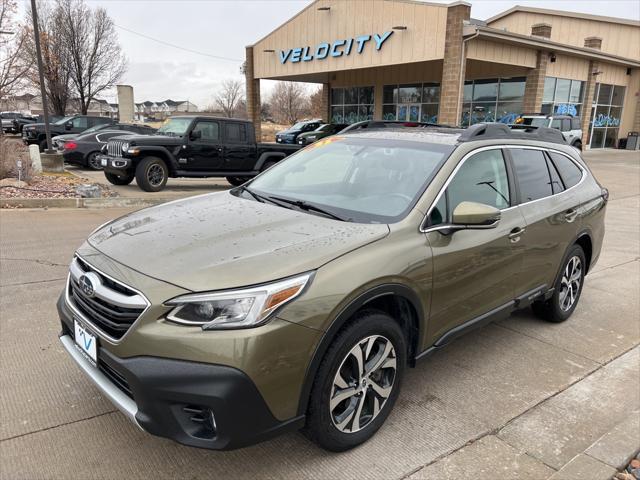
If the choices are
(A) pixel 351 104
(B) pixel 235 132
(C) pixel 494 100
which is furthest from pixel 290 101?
(B) pixel 235 132

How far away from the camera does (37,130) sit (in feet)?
67.4

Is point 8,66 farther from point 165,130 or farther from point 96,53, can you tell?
point 96,53

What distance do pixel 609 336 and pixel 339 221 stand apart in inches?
123

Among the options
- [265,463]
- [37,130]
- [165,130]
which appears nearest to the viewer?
[265,463]

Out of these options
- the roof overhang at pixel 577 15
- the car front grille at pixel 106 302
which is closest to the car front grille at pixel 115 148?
the car front grille at pixel 106 302

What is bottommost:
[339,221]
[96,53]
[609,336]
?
[609,336]

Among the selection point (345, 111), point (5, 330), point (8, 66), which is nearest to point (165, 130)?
point (8, 66)

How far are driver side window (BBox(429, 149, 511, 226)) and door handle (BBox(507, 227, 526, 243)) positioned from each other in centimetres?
18

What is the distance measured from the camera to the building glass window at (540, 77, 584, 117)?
23859 mm

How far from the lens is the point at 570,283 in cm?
464

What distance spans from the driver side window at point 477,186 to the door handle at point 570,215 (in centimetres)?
87

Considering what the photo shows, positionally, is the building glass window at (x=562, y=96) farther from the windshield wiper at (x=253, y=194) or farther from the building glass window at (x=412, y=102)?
the windshield wiper at (x=253, y=194)

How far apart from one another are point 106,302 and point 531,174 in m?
3.23

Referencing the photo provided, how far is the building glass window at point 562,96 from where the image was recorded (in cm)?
2386
